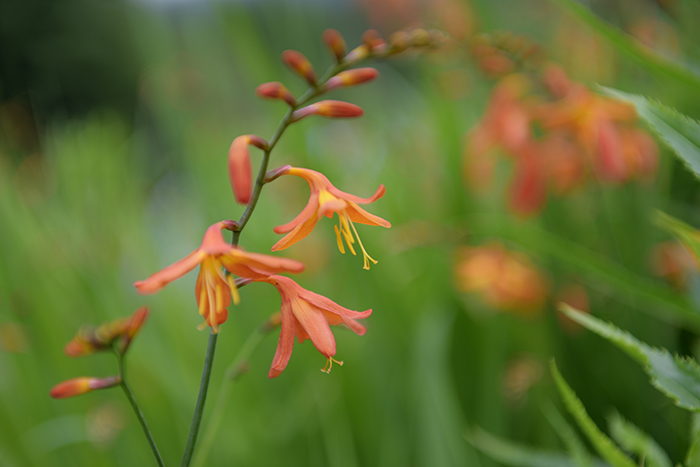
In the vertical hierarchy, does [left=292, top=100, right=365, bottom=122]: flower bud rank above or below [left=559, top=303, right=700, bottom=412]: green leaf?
above

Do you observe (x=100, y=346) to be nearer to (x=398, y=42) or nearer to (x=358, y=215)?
(x=358, y=215)

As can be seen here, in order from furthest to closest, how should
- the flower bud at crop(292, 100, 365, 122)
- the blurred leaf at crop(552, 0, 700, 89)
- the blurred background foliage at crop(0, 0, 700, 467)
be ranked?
the blurred background foliage at crop(0, 0, 700, 467), the blurred leaf at crop(552, 0, 700, 89), the flower bud at crop(292, 100, 365, 122)

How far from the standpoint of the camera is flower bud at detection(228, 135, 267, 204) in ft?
0.94

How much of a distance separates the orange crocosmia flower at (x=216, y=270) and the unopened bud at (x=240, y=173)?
23 millimetres

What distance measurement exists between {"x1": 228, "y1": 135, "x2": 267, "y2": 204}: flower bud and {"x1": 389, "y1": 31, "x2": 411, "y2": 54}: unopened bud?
0.15 m

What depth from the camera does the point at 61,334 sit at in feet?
4.01

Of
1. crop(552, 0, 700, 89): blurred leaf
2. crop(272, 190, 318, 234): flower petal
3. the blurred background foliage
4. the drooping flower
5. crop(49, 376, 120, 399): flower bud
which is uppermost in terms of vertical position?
crop(552, 0, 700, 89): blurred leaf

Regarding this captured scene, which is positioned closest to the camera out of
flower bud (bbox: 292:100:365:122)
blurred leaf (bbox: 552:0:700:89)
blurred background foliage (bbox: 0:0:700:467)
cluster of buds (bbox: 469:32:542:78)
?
flower bud (bbox: 292:100:365:122)

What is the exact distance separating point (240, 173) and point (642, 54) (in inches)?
16.2

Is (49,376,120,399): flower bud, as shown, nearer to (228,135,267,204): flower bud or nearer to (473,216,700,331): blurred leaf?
(228,135,267,204): flower bud

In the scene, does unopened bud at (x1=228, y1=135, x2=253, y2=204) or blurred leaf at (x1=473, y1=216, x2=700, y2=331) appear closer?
unopened bud at (x1=228, y1=135, x2=253, y2=204)

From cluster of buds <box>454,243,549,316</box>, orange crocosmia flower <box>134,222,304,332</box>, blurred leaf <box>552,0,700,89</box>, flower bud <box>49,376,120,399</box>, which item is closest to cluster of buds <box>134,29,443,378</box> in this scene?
orange crocosmia flower <box>134,222,304,332</box>

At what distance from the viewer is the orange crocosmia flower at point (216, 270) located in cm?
26

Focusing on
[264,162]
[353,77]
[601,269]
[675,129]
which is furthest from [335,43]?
[601,269]
